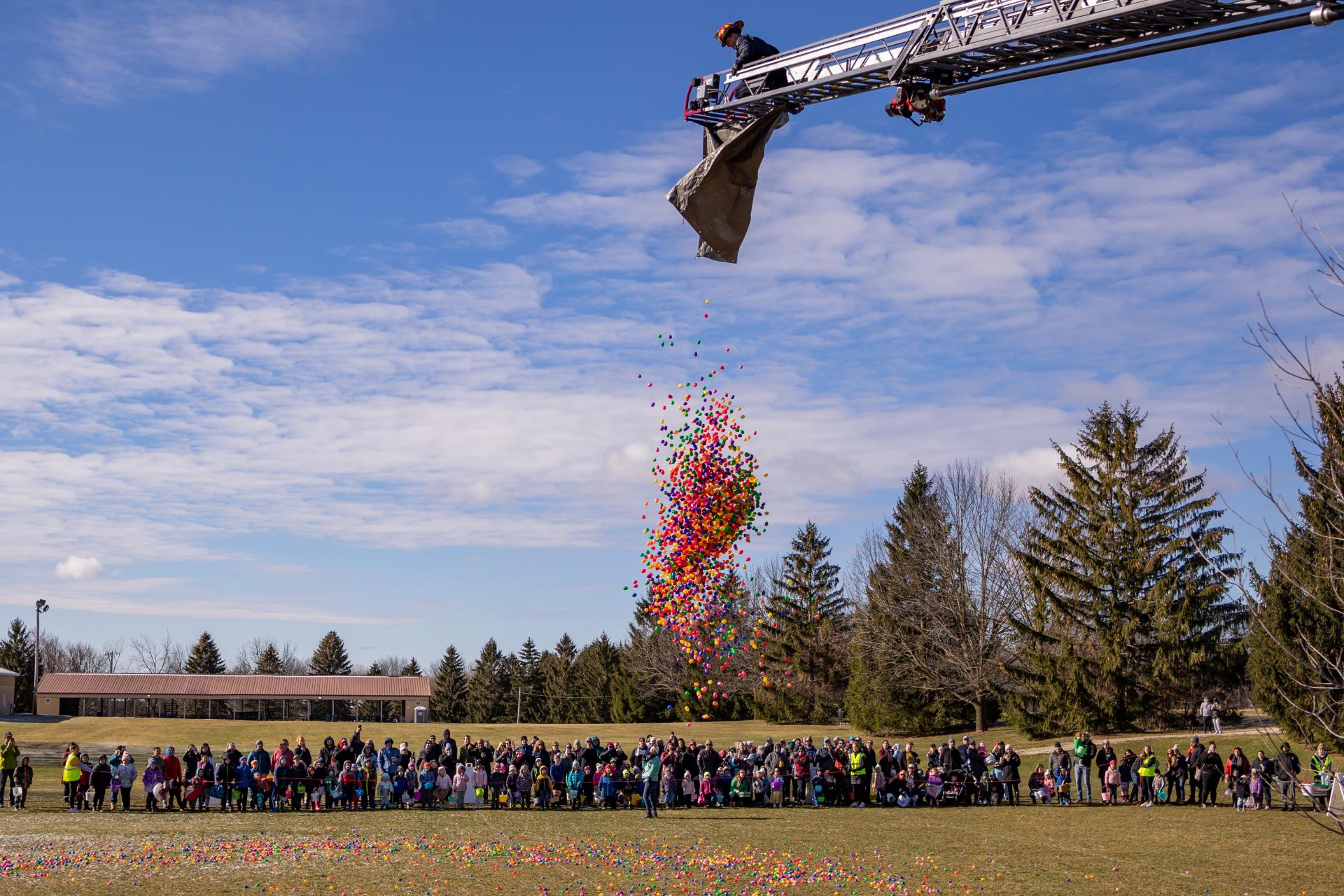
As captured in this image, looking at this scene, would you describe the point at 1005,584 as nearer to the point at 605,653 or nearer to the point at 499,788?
the point at 499,788

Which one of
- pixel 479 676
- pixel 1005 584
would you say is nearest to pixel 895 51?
pixel 1005 584

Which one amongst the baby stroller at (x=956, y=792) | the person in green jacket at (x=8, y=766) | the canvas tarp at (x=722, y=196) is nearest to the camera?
the canvas tarp at (x=722, y=196)

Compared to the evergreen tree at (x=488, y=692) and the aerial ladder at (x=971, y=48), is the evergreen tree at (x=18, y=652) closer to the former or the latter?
the evergreen tree at (x=488, y=692)

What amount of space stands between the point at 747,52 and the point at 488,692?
75492 mm

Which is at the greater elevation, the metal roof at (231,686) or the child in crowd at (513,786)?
the child in crowd at (513,786)

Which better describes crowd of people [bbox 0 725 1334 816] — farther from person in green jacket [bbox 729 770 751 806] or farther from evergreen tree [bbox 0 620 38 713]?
evergreen tree [bbox 0 620 38 713]

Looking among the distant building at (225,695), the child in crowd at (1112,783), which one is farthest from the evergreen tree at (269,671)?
the child in crowd at (1112,783)

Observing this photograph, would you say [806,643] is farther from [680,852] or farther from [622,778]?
[680,852]

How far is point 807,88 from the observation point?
8477 mm

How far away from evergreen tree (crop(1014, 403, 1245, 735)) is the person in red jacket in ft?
86.1

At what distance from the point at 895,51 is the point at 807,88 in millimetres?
686

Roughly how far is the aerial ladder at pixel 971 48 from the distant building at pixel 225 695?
5747 cm

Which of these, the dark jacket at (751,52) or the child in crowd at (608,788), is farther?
the child in crowd at (608,788)

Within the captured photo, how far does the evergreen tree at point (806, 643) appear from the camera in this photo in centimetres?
5319
